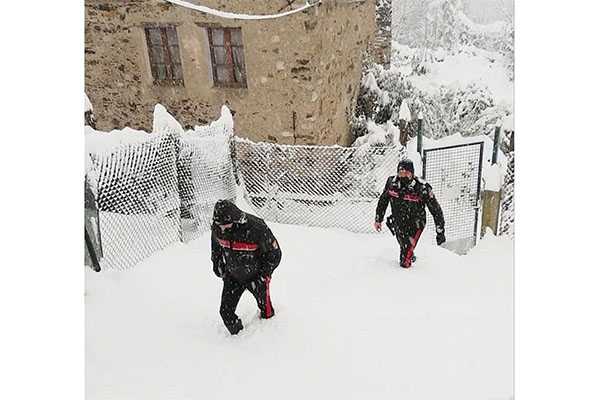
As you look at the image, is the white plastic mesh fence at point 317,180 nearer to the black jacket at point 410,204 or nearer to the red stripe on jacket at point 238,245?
the black jacket at point 410,204

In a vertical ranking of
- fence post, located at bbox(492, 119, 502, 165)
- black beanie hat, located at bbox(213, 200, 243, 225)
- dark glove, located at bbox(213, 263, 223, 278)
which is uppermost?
fence post, located at bbox(492, 119, 502, 165)

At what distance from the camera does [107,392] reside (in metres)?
1.98

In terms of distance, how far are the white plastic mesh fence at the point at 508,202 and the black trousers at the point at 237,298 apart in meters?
0.98

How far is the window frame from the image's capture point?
2260mm

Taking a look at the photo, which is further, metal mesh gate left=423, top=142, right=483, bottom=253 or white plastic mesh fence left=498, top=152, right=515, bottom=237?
metal mesh gate left=423, top=142, right=483, bottom=253

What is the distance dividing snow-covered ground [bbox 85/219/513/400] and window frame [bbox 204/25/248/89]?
2.10 ft

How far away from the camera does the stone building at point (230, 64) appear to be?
2.22 metres

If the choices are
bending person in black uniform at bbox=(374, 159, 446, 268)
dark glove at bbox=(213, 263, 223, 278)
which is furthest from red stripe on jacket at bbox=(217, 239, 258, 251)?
bending person in black uniform at bbox=(374, 159, 446, 268)

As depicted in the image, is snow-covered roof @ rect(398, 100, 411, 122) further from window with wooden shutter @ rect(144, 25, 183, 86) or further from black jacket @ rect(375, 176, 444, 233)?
window with wooden shutter @ rect(144, 25, 183, 86)

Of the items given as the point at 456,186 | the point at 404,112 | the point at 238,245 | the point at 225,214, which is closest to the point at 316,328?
the point at 238,245

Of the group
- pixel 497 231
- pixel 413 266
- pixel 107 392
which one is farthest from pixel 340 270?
pixel 107 392

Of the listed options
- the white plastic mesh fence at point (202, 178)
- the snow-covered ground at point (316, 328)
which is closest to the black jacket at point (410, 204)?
the snow-covered ground at point (316, 328)

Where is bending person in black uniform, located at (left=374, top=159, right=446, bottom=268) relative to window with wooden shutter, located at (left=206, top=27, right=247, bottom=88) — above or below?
below

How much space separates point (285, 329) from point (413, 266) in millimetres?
670
